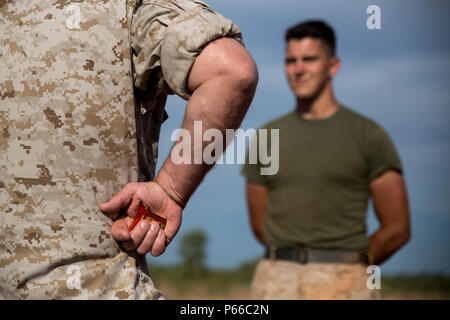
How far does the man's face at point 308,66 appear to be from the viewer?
5762 mm

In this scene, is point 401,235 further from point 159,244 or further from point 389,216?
point 159,244

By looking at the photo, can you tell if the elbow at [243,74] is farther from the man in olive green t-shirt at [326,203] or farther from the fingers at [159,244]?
the man in olive green t-shirt at [326,203]

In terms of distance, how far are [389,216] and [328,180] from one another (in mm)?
649

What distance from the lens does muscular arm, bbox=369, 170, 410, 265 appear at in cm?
528

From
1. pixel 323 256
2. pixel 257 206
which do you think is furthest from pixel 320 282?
pixel 257 206

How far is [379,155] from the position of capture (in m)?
5.23

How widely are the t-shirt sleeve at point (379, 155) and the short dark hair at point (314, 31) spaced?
123cm

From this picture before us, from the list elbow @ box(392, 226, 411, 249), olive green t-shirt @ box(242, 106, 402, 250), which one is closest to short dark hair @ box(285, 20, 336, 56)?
olive green t-shirt @ box(242, 106, 402, 250)

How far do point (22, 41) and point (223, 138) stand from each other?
2.45 feet

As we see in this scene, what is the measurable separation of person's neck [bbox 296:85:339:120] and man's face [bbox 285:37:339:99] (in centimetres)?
5

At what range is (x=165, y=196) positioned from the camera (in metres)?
2.28

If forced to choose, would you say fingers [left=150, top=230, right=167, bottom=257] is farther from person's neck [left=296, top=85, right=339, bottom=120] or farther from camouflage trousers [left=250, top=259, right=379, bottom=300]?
person's neck [left=296, top=85, right=339, bottom=120]
